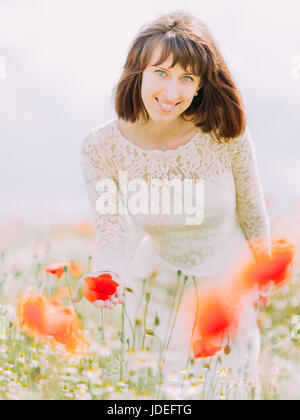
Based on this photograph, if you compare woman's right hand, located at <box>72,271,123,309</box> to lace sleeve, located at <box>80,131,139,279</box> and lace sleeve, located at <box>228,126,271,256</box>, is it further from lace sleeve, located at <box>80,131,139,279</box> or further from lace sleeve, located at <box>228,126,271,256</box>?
lace sleeve, located at <box>228,126,271,256</box>

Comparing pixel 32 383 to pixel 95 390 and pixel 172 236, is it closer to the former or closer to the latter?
pixel 95 390

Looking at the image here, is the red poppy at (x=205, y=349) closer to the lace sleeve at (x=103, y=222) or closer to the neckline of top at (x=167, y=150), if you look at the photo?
the lace sleeve at (x=103, y=222)

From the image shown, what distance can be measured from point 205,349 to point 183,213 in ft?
1.46

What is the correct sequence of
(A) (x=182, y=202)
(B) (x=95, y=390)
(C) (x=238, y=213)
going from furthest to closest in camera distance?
(C) (x=238, y=213) < (A) (x=182, y=202) < (B) (x=95, y=390)

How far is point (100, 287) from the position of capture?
1.84 m

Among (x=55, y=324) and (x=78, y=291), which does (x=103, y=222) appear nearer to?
(x=78, y=291)

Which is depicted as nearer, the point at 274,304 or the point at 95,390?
the point at 95,390

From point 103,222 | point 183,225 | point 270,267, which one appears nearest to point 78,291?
point 103,222

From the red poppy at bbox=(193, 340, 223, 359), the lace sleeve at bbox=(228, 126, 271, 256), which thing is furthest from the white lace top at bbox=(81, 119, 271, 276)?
the red poppy at bbox=(193, 340, 223, 359)

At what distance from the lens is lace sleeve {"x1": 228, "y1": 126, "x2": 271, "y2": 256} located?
2.02 m

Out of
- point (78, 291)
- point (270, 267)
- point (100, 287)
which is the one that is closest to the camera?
point (100, 287)

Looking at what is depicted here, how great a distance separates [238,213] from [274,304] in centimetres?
91

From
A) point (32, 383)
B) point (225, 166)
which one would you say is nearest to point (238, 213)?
point (225, 166)
